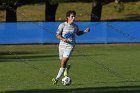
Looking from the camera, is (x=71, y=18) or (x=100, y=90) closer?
(x=100, y=90)

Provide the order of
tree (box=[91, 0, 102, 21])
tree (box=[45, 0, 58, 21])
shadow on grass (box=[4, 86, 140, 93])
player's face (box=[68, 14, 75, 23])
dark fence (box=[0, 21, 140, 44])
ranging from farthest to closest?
tree (box=[45, 0, 58, 21])
tree (box=[91, 0, 102, 21])
dark fence (box=[0, 21, 140, 44])
player's face (box=[68, 14, 75, 23])
shadow on grass (box=[4, 86, 140, 93])

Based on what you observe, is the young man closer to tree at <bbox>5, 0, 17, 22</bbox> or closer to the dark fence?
the dark fence

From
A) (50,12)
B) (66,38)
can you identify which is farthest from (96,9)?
(66,38)

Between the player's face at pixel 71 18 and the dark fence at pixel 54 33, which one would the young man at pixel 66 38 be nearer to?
the player's face at pixel 71 18

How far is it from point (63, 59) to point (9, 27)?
109ft

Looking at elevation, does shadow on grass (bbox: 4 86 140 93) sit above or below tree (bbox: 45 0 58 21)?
above

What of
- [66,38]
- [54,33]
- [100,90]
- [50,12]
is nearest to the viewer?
[100,90]

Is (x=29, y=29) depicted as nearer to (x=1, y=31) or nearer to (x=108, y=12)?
(x=1, y=31)

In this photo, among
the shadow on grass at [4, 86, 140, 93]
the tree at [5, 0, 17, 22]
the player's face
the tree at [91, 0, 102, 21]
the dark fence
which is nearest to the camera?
the shadow on grass at [4, 86, 140, 93]

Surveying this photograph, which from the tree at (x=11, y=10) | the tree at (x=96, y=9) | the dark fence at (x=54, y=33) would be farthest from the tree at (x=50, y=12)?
the dark fence at (x=54, y=33)

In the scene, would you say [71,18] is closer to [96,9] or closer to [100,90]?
[100,90]

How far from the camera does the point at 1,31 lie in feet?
160

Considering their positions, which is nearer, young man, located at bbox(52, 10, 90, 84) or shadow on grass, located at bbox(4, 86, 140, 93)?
shadow on grass, located at bbox(4, 86, 140, 93)

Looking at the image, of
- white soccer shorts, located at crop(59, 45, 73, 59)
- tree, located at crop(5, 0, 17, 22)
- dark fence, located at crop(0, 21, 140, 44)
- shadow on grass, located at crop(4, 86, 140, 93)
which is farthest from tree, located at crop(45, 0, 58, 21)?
shadow on grass, located at crop(4, 86, 140, 93)
